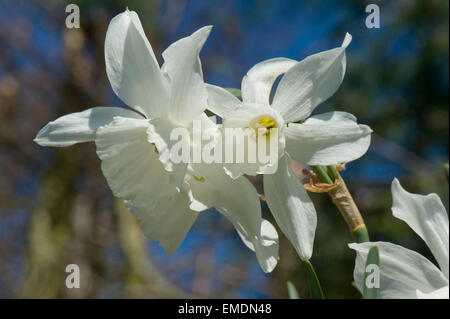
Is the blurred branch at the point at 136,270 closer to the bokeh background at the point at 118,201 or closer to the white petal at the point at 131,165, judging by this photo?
the bokeh background at the point at 118,201

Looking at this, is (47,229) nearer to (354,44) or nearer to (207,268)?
(207,268)

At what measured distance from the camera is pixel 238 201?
50 cm

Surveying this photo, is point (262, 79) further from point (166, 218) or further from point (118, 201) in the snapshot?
point (118, 201)

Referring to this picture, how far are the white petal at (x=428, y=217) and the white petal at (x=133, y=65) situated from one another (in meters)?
0.29

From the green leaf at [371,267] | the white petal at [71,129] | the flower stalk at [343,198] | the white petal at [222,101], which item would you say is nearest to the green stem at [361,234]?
the flower stalk at [343,198]

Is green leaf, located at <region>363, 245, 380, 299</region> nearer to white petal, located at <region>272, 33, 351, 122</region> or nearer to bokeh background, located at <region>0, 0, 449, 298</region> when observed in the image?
white petal, located at <region>272, 33, 351, 122</region>

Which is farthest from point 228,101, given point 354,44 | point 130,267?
point 354,44

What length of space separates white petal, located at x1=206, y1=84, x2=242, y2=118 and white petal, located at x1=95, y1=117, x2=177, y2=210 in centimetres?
9

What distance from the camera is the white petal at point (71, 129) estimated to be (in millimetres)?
520

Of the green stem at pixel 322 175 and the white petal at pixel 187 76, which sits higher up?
the white petal at pixel 187 76

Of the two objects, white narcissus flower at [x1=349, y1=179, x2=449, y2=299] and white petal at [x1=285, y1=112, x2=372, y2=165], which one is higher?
white petal at [x1=285, y1=112, x2=372, y2=165]

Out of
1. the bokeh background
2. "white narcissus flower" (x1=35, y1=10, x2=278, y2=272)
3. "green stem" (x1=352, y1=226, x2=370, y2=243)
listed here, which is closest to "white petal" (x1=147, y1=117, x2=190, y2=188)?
"white narcissus flower" (x1=35, y1=10, x2=278, y2=272)

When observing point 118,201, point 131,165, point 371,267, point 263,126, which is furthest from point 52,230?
point 371,267

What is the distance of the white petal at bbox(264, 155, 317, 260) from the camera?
0.49 m
